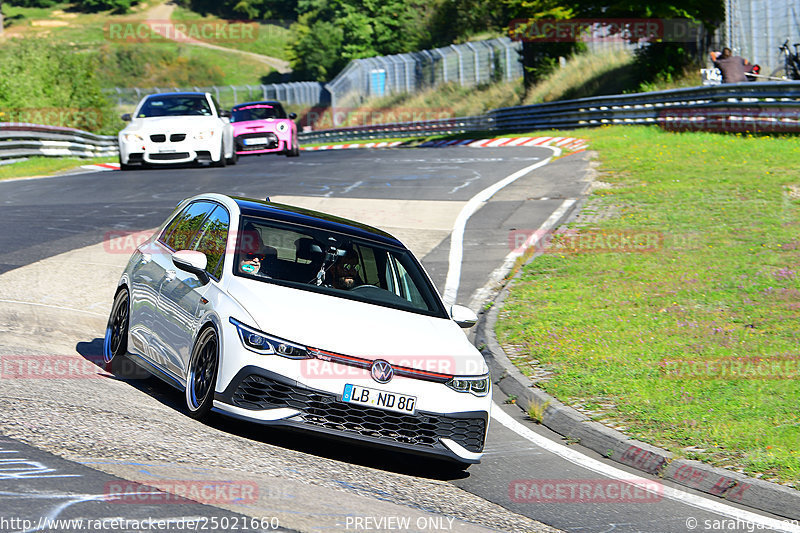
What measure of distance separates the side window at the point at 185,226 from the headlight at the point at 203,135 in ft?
48.8

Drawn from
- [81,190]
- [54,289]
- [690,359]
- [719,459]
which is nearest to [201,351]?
[719,459]

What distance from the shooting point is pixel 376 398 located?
260 inches

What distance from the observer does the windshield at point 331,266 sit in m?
7.66

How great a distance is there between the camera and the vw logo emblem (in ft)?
21.8

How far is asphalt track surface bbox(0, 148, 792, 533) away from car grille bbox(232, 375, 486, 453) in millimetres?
270

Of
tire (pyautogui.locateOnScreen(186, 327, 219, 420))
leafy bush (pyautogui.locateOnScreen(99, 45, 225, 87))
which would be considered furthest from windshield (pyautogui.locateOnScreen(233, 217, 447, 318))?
leafy bush (pyautogui.locateOnScreen(99, 45, 225, 87))

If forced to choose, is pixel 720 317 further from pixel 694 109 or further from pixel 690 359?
pixel 694 109

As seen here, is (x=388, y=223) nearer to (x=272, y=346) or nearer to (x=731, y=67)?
(x=272, y=346)

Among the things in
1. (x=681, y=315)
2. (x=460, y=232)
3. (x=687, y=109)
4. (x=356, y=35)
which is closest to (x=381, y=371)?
(x=681, y=315)

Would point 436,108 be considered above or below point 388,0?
below

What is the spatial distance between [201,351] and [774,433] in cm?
422

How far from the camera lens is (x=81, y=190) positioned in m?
21.7

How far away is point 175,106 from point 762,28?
64.4 ft

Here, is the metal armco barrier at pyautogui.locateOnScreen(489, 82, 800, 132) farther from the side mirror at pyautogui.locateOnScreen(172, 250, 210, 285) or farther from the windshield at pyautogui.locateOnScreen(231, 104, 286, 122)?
the side mirror at pyautogui.locateOnScreen(172, 250, 210, 285)
